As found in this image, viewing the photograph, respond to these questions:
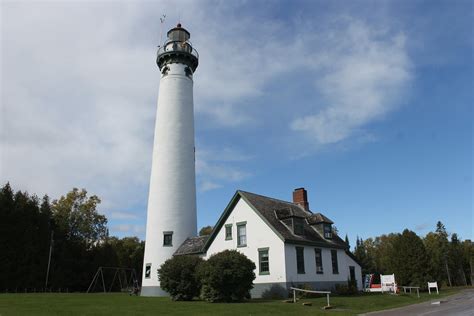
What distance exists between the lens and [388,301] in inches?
989

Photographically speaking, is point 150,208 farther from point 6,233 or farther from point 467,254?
point 467,254

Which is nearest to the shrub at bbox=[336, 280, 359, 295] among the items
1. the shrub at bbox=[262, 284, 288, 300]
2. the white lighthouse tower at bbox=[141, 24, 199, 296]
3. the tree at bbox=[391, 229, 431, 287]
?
the shrub at bbox=[262, 284, 288, 300]

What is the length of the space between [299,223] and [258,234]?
3.25m

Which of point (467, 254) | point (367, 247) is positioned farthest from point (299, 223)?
point (367, 247)

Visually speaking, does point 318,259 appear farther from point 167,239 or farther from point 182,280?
point 167,239

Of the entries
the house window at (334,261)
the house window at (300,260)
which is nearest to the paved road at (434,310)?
the house window at (300,260)

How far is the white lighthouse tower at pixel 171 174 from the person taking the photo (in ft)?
109

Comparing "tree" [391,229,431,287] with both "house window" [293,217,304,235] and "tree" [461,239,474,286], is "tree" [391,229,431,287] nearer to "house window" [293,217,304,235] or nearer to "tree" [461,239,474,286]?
"house window" [293,217,304,235]

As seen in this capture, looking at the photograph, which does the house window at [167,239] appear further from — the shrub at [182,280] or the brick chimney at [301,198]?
the brick chimney at [301,198]

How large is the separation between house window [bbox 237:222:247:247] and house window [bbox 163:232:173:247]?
21.5ft

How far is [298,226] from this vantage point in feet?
95.4

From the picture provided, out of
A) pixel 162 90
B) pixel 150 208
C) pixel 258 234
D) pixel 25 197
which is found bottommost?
pixel 258 234

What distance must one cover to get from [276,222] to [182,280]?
302 inches

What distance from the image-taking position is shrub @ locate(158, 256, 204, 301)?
25734 millimetres
